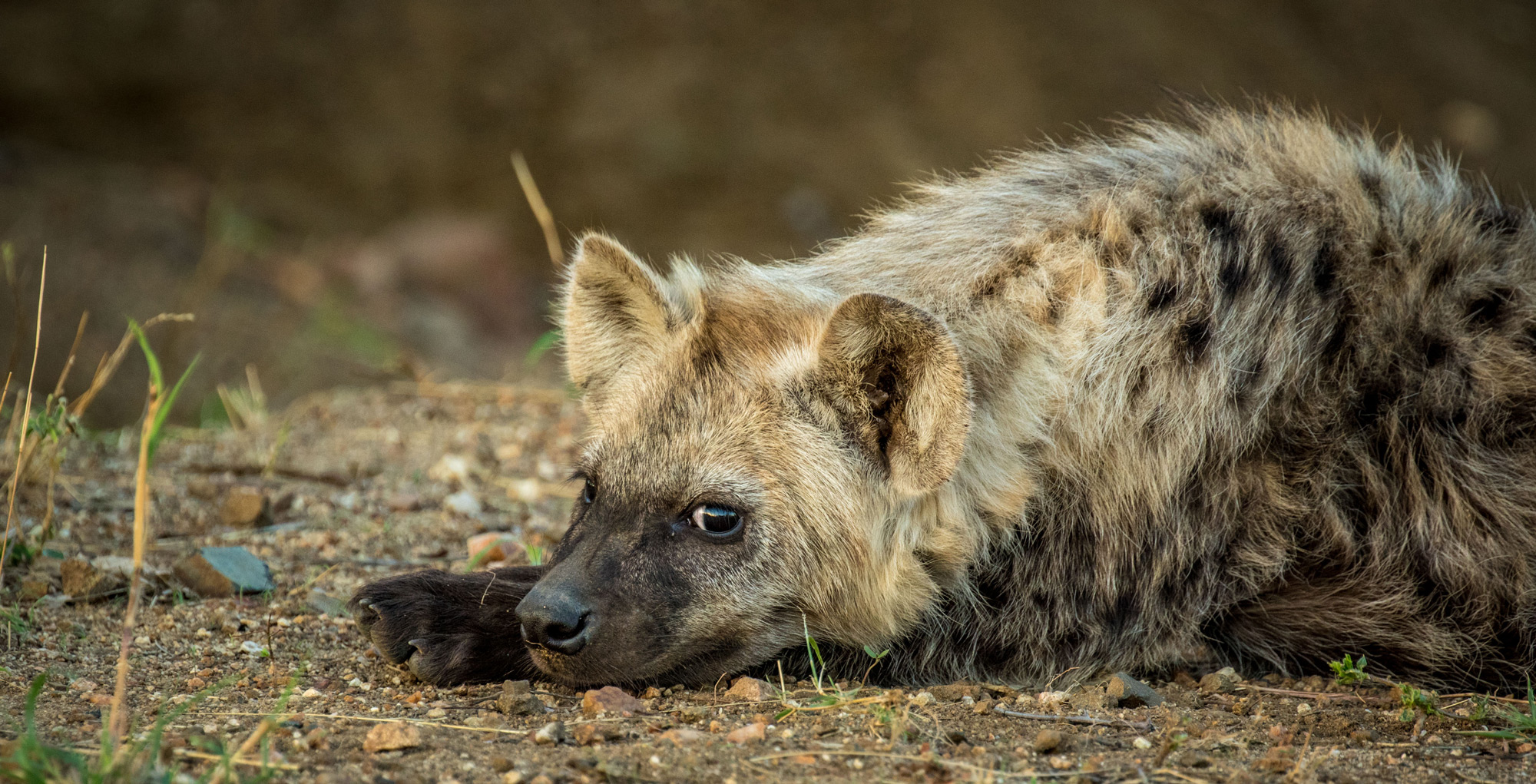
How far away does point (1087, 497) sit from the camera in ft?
8.27

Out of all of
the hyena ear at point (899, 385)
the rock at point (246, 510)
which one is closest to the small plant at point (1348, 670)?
the hyena ear at point (899, 385)

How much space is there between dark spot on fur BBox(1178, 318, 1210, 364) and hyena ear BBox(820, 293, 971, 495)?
1.73 feet

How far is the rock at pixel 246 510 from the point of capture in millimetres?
3227

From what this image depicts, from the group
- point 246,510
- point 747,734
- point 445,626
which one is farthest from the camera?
point 246,510

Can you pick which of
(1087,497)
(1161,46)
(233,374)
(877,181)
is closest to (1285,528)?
(1087,497)

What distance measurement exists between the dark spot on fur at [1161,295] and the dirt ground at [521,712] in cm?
76

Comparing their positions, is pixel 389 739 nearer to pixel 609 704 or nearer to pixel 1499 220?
pixel 609 704

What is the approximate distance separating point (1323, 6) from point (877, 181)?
3.76 metres

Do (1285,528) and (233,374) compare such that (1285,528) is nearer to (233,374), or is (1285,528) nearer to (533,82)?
(233,374)

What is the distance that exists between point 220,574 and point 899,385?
1549mm

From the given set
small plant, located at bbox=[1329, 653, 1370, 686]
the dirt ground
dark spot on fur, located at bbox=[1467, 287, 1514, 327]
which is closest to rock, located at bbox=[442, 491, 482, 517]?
the dirt ground

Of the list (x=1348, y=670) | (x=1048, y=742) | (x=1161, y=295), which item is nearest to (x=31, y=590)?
(x=1048, y=742)

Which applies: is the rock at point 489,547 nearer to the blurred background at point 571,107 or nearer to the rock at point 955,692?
the rock at point 955,692

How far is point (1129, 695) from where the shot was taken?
2.35 metres
